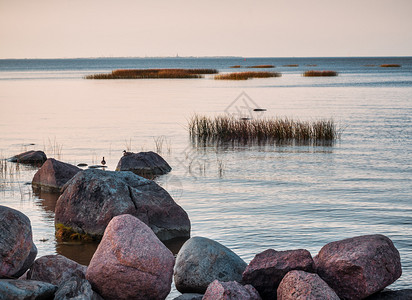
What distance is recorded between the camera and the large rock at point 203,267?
903 cm

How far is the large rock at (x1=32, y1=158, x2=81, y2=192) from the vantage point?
1670cm

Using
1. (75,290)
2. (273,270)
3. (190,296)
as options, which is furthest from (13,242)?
(273,270)

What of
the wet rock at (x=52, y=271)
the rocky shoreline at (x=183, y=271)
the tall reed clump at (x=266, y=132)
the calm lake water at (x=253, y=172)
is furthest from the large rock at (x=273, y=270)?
the tall reed clump at (x=266, y=132)

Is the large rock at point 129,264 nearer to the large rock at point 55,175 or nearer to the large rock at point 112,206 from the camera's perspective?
the large rock at point 112,206

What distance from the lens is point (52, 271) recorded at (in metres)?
8.68

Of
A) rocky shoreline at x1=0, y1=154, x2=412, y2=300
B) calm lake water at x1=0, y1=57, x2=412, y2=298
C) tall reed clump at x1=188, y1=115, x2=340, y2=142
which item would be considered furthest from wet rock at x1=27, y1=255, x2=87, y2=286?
tall reed clump at x1=188, y1=115, x2=340, y2=142

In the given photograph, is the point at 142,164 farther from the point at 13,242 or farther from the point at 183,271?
the point at 13,242

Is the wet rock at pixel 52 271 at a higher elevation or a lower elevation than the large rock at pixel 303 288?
lower

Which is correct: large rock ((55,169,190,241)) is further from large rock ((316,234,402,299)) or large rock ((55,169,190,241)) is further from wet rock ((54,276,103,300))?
large rock ((316,234,402,299))

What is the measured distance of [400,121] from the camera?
33.0 metres

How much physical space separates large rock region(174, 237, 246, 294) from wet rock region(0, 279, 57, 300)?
7.35 feet

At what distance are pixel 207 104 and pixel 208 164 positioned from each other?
22825 millimetres

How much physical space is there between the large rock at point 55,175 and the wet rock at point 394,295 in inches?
429

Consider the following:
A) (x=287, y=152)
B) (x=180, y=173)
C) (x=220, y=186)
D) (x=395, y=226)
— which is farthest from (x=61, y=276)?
(x=287, y=152)
